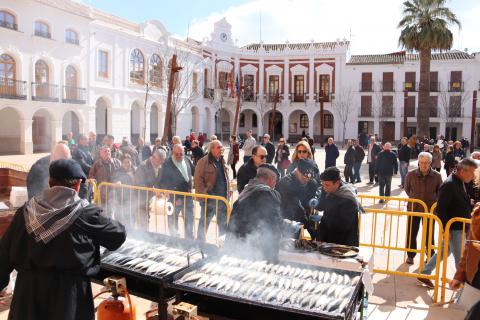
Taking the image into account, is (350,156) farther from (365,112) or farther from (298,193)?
(365,112)

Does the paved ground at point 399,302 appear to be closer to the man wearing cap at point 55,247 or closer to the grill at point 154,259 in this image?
the grill at point 154,259

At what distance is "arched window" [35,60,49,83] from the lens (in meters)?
24.9

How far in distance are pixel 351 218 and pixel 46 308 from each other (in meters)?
2.98

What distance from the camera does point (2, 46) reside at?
2269cm

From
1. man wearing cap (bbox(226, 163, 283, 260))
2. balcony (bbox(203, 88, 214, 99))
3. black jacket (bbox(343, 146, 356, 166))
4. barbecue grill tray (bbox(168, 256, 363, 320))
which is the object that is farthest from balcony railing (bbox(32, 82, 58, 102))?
barbecue grill tray (bbox(168, 256, 363, 320))

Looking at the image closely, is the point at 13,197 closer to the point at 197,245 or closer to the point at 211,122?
the point at 197,245

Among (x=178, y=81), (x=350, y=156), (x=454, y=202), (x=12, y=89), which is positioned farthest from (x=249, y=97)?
(x=454, y=202)

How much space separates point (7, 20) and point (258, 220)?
23.9 meters

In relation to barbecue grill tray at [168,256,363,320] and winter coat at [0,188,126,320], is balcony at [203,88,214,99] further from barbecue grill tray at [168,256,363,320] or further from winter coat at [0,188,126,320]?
winter coat at [0,188,126,320]

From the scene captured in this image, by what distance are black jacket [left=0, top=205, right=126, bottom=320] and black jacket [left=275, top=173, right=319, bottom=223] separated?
3186 millimetres

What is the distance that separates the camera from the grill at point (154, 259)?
360cm

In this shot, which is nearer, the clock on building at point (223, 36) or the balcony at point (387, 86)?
the clock on building at point (223, 36)

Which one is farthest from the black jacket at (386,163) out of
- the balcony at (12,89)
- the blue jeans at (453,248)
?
the balcony at (12,89)

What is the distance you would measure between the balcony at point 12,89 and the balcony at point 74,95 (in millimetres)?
2547
